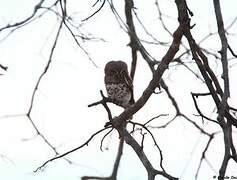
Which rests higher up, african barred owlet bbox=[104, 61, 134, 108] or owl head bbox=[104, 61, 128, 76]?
owl head bbox=[104, 61, 128, 76]

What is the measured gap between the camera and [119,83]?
3998 mm

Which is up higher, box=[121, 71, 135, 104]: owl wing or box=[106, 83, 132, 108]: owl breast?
box=[121, 71, 135, 104]: owl wing

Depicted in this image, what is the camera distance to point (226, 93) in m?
1.83

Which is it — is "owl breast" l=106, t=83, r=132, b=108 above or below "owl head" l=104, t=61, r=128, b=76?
below

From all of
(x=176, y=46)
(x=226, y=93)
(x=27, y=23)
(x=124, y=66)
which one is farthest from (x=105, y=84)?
(x=226, y=93)

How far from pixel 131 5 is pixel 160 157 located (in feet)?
4.72

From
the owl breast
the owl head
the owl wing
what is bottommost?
the owl breast

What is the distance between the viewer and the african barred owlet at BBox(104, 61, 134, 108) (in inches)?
156

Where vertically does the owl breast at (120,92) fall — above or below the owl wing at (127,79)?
below

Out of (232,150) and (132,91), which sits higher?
(132,91)

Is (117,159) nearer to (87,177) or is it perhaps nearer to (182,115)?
(182,115)

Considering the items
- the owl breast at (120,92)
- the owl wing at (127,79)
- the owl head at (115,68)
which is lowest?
the owl breast at (120,92)

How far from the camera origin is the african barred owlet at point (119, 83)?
13.0 ft

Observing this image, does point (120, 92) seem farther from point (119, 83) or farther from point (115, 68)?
point (115, 68)
